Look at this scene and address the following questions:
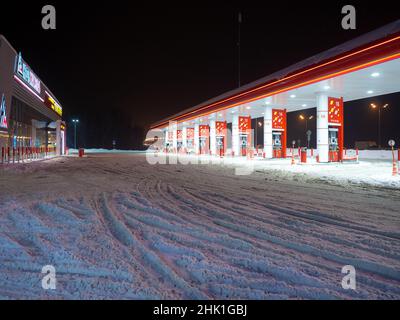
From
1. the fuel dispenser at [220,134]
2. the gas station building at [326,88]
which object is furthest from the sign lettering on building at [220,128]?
the gas station building at [326,88]

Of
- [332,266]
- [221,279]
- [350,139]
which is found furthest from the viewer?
[350,139]

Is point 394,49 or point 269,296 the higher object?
point 394,49

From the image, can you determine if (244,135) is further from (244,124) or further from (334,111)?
(334,111)

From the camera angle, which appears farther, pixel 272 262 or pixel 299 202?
pixel 299 202

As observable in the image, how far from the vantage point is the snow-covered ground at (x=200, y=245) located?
3.51 metres

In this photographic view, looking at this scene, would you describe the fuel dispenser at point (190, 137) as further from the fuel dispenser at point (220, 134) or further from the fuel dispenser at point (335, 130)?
the fuel dispenser at point (335, 130)

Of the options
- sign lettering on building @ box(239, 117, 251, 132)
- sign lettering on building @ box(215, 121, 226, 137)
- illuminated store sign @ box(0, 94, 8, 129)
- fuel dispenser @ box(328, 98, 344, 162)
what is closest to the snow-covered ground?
fuel dispenser @ box(328, 98, 344, 162)

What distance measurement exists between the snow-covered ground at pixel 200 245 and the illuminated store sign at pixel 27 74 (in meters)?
18.7

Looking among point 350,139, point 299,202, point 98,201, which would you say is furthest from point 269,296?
point 350,139
